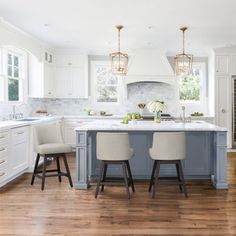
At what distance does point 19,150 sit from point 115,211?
2322mm

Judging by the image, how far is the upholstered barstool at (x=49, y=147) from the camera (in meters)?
4.40

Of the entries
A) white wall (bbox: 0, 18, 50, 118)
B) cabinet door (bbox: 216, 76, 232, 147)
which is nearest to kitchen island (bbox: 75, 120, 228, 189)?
white wall (bbox: 0, 18, 50, 118)

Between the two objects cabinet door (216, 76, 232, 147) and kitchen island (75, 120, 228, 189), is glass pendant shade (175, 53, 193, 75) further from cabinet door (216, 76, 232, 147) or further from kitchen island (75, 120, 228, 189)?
cabinet door (216, 76, 232, 147)

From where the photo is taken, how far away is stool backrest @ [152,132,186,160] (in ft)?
13.0

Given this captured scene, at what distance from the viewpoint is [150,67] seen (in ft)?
25.7

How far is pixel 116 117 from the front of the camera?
7.61 meters

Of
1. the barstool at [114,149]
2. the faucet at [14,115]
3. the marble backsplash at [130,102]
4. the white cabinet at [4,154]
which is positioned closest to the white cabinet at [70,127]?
the marble backsplash at [130,102]

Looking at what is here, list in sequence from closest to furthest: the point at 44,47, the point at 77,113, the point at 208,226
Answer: the point at 208,226 → the point at 44,47 → the point at 77,113

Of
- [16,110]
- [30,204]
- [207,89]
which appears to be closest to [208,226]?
[30,204]

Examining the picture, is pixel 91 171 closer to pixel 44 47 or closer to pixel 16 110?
pixel 16 110

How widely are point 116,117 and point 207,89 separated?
2.70 meters

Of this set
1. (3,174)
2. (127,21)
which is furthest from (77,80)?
(3,174)

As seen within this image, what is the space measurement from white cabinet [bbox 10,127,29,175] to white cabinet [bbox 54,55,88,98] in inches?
106

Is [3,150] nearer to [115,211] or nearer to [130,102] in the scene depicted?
[115,211]
